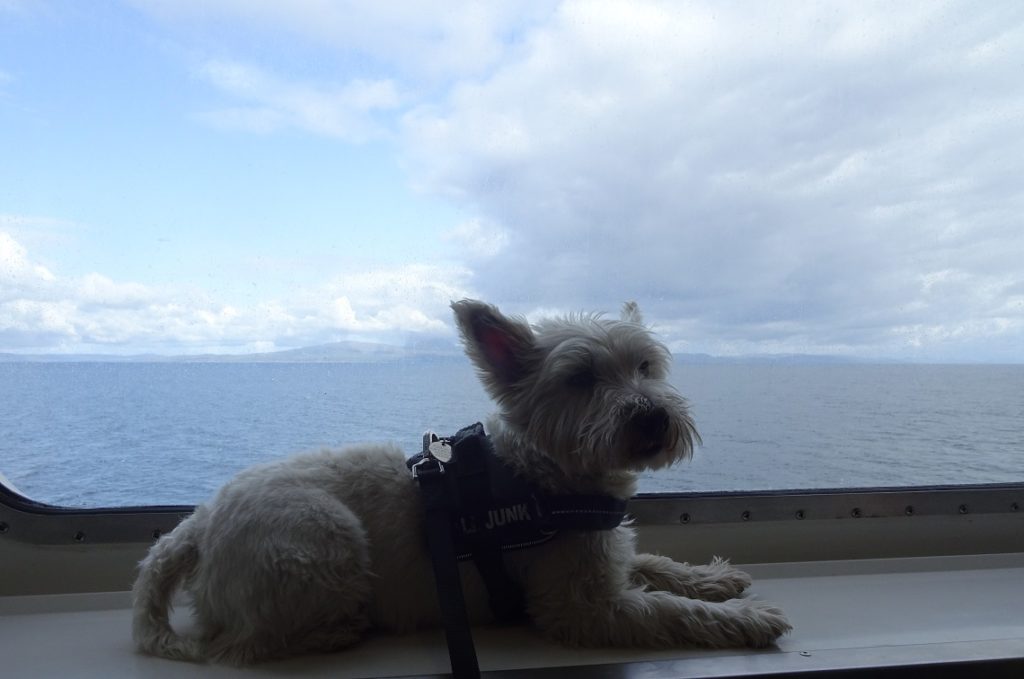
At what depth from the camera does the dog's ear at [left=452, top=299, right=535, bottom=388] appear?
165cm

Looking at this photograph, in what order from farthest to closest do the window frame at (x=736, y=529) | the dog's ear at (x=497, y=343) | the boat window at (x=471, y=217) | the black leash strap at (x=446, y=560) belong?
the boat window at (x=471, y=217) → the window frame at (x=736, y=529) → the dog's ear at (x=497, y=343) → the black leash strap at (x=446, y=560)

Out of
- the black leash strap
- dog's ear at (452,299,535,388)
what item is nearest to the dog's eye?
dog's ear at (452,299,535,388)

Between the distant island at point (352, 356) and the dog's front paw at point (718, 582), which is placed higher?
the distant island at point (352, 356)

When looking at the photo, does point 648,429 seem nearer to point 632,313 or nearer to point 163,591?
point 632,313

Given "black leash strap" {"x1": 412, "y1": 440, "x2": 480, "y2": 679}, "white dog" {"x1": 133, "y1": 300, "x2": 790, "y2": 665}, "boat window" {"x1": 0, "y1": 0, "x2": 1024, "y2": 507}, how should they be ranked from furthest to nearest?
"boat window" {"x1": 0, "y1": 0, "x2": 1024, "y2": 507}
"white dog" {"x1": 133, "y1": 300, "x2": 790, "y2": 665}
"black leash strap" {"x1": 412, "y1": 440, "x2": 480, "y2": 679}

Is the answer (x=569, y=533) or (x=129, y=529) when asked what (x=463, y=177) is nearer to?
(x=569, y=533)

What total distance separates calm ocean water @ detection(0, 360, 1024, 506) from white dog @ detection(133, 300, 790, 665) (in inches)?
13.4

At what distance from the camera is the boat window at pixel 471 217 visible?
76.0 inches

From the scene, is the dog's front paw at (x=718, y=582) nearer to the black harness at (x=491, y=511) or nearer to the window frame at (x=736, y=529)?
the window frame at (x=736, y=529)

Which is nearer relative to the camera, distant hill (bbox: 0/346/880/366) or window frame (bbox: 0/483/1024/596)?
window frame (bbox: 0/483/1024/596)

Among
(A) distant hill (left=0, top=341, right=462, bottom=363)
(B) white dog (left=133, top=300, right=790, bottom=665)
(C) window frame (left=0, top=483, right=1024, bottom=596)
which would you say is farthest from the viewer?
(A) distant hill (left=0, top=341, right=462, bottom=363)

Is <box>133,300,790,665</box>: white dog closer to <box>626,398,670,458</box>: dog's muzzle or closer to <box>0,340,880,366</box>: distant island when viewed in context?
<box>626,398,670,458</box>: dog's muzzle

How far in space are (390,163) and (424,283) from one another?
369 millimetres

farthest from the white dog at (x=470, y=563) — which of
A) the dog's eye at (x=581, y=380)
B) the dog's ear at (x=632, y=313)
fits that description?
the dog's ear at (x=632, y=313)
